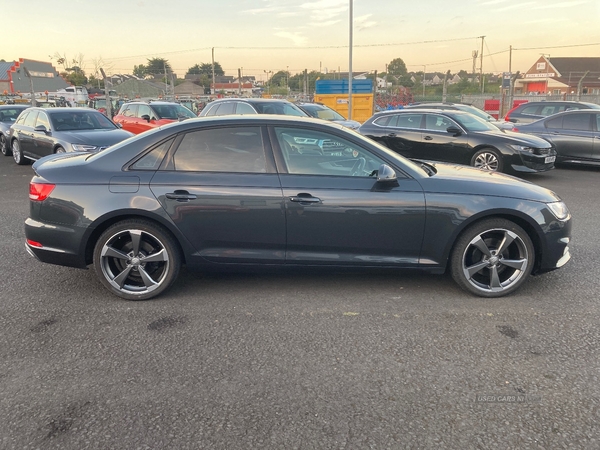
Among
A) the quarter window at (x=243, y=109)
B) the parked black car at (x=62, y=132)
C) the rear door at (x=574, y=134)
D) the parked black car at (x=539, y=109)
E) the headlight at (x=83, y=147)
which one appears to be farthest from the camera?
the parked black car at (x=539, y=109)

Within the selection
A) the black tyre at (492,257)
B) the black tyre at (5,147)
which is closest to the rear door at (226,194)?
the black tyre at (492,257)

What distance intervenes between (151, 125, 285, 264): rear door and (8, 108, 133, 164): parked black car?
6.48 m

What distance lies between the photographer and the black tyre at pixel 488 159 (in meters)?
9.76

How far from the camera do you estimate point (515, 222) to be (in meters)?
4.11

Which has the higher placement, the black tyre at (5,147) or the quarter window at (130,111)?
the quarter window at (130,111)

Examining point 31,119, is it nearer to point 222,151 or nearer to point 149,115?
point 149,115

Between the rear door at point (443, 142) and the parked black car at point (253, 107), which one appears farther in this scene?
the parked black car at point (253, 107)

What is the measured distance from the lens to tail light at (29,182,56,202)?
409cm

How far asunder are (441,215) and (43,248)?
3404 mm

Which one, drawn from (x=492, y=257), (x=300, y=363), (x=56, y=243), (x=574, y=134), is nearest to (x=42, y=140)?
(x=56, y=243)

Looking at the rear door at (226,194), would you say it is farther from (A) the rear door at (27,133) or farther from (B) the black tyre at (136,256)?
(A) the rear door at (27,133)

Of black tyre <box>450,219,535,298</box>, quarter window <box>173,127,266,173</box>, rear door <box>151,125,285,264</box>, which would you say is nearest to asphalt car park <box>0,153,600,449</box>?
black tyre <box>450,219,535,298</box>

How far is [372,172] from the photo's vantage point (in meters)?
4.06

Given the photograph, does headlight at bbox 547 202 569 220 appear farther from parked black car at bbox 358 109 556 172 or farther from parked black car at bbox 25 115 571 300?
parked black car at bbox 358 109 556 172
